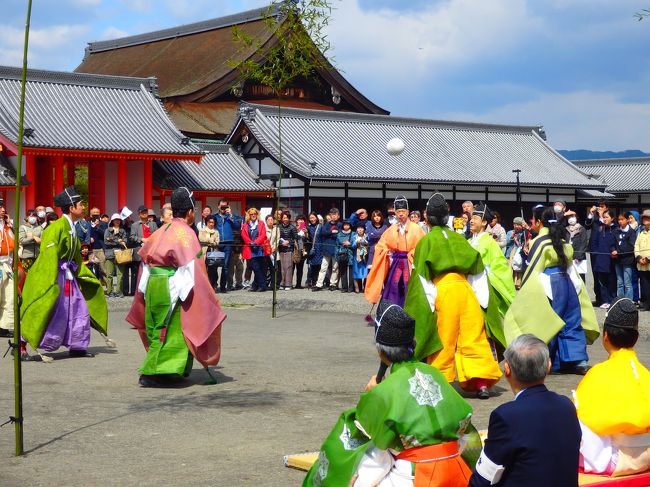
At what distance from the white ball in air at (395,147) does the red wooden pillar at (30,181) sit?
11.4 metres

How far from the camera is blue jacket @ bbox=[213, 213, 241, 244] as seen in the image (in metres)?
19.2

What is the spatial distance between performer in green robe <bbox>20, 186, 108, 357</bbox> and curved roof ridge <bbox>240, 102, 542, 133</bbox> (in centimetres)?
2153

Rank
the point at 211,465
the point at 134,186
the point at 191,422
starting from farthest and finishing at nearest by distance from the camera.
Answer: the point at 134,186 → the point at 191,422 → the point at 211,465

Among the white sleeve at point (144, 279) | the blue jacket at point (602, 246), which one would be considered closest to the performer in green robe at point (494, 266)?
the white sleeve at point (144, 279)

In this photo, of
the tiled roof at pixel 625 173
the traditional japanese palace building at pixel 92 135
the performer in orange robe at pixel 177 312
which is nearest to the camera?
the performer in orange robe at pixel 177 312

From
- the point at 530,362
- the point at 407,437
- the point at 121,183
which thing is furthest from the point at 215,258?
the point at 530,362

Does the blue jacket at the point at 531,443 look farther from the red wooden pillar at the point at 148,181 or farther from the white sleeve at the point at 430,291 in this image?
the red wooden pillar at the point at 148,181

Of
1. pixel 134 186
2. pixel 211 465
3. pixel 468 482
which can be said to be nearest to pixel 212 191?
pixel 134 186

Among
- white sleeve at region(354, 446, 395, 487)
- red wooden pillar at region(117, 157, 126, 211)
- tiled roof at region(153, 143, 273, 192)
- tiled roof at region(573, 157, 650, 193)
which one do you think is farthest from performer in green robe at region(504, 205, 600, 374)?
tiled roof at region(573, 157, 650, 193)

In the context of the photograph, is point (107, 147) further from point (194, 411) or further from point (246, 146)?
point (194, 411)

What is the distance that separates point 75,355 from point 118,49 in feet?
134

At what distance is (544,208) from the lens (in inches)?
388

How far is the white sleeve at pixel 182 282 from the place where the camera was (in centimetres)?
874

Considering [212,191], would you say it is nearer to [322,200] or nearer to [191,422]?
[322,200]
